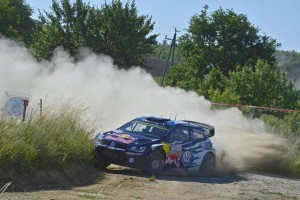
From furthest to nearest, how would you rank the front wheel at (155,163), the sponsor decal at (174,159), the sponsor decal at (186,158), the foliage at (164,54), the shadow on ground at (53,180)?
the foliage at (164,54) → the sponsor decal at (186,158) → the sponsor decal at (174,159) → the front wheel at (155,163) → the shadow on ground at (53,180)

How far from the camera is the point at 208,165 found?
691 inches

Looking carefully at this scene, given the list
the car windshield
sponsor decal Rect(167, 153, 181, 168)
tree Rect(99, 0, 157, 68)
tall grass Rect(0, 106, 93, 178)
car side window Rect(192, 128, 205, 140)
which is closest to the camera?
tall grass Rect(0, 106, 93, 178)

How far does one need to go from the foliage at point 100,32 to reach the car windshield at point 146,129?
57.6 feet

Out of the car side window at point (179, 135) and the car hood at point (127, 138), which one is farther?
the car side window at point (179, 135)

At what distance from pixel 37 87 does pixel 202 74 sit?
25.7 meters

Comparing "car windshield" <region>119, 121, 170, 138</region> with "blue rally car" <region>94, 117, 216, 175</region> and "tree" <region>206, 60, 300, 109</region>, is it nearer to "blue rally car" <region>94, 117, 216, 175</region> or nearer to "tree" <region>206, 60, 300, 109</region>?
"blue rally car" <region>94, 117, 216, 175</region>

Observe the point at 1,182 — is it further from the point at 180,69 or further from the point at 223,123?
the point at 180,69

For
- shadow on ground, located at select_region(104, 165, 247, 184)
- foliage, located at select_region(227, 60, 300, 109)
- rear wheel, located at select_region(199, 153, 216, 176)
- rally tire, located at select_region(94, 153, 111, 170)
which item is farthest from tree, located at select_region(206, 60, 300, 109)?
rally tire, located at select_region(94, 153, 111, 170)

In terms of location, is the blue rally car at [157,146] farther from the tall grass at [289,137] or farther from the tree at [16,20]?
the tree at [16,20]

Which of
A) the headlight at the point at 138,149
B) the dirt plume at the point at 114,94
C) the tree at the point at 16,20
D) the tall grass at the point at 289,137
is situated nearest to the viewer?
the headlight at the point at 138,149

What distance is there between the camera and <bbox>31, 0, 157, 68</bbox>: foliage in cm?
3478

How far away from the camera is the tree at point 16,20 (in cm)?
3997

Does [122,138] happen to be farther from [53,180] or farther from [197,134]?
[53,180]

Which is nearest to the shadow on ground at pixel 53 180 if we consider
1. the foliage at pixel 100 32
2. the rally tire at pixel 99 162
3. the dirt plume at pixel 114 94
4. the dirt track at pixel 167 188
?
the dirt track at pixel 167 188
